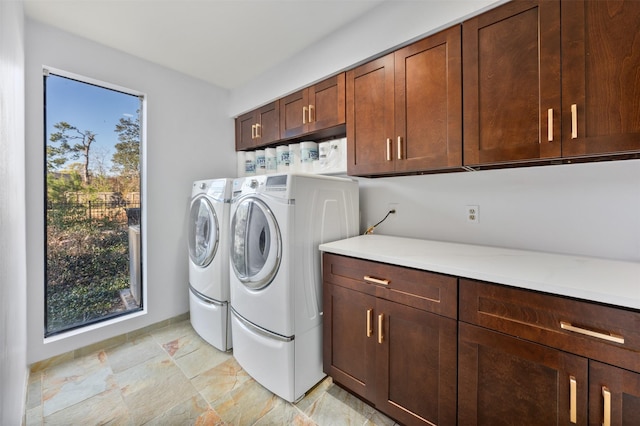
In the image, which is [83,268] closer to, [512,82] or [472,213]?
[472,213]

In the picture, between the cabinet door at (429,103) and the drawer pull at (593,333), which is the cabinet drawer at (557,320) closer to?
the drawer pull at (593,333)

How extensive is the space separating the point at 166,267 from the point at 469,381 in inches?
101

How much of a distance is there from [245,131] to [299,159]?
91 cm

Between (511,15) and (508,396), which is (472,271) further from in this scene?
(511,15)

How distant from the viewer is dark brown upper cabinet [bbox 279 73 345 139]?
6.27 ft

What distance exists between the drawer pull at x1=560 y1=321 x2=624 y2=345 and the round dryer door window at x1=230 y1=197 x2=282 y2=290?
1272 mm

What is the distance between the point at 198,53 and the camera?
7.25 ft

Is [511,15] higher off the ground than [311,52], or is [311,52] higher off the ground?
[311,52]

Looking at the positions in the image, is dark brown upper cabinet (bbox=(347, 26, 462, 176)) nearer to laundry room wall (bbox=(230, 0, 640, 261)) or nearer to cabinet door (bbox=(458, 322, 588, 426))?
laundry room wall (bbox=(230, 0, 640, 261))

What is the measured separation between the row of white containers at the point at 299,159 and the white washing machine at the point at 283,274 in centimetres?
35

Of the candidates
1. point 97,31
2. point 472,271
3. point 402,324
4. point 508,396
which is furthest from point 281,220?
point 97,31

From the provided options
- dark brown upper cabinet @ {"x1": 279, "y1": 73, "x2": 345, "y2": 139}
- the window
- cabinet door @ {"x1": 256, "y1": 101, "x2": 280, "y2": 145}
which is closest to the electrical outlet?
dark brown upper cabinet @ {"x1": 279, "y1": 73, "x2": 345, "y2": 139}

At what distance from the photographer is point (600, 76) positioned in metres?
1.03

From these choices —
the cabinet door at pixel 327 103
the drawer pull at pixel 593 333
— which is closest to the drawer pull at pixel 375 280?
the drawer pull at pixel 593 333
